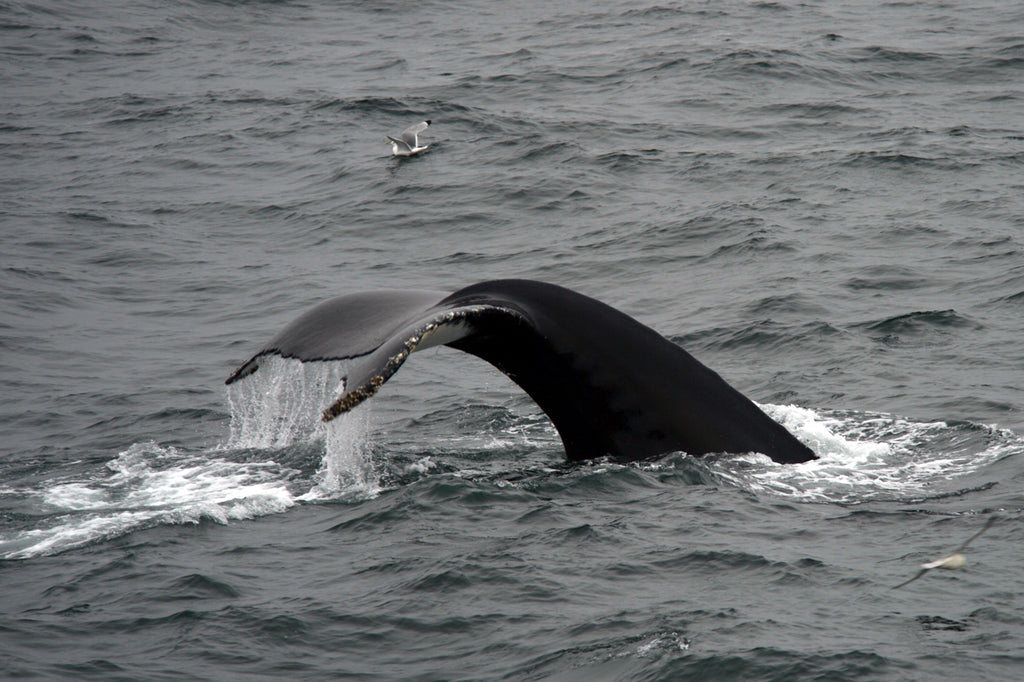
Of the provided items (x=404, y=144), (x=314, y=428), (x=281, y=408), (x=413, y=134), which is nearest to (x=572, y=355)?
(x=314, y=428)

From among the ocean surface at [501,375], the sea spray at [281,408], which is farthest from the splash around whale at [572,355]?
the sea spray at [281,408]

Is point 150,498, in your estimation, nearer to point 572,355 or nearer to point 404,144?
point 572,355

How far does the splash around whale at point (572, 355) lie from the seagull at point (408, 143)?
12.1 meters

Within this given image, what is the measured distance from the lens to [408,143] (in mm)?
18422

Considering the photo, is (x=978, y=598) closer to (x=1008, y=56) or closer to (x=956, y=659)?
(x=956, y=659)

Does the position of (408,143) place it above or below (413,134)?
below

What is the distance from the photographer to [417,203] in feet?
53.9

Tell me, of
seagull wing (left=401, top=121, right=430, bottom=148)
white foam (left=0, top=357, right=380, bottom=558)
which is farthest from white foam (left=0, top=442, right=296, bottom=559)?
seagull wing (left=401, top=121, right=430, bottom=148)

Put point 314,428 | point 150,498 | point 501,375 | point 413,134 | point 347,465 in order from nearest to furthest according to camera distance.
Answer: point 150,498, point 347,465, point 314,428, point 501,375, point 413,134

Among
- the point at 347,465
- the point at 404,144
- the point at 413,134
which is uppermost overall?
the point at 413,134

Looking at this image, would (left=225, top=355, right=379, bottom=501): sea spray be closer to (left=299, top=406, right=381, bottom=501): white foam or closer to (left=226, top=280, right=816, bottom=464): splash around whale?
(left=299, top=406, right=381, bottom=501): white foam

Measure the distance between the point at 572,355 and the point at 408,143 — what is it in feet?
41.5

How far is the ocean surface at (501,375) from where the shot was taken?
5660 mm

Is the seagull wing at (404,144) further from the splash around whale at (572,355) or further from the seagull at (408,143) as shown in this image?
the splash around whale at (572,355)
